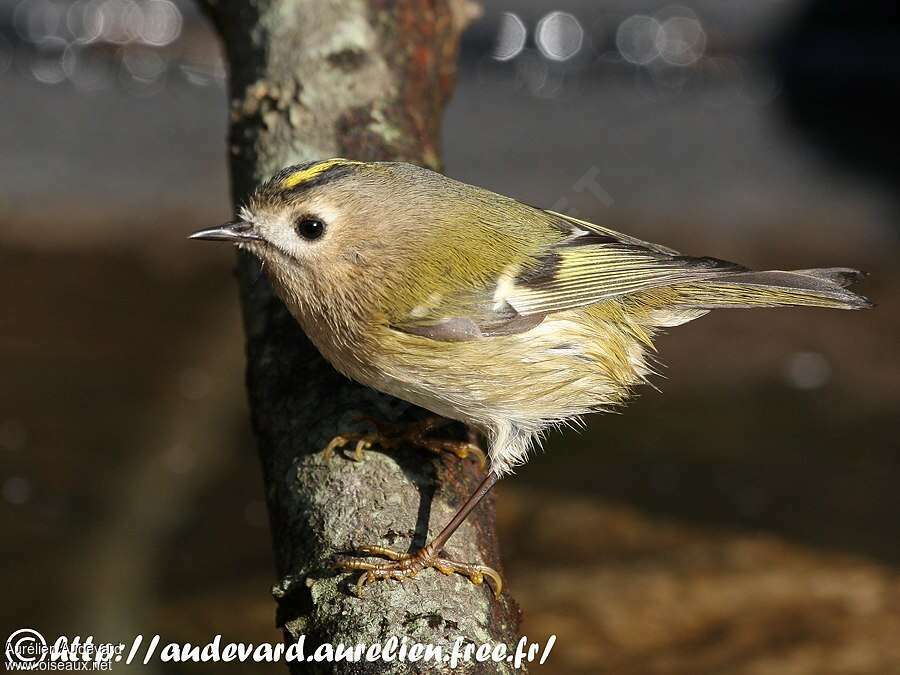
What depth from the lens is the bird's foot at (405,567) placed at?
2332 millimetres

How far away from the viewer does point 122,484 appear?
508 cm

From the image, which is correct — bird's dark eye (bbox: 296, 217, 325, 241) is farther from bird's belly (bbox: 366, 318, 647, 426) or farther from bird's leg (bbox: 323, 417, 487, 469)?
bird's leg (bbox: 323, 417, 487, 469)

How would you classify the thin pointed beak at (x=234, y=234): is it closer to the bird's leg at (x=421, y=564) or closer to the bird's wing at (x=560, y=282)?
the bird's wing at (x=560, y=282)

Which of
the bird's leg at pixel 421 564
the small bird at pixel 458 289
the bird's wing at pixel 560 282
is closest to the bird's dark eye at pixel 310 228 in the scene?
the small bird at pixel 458 289

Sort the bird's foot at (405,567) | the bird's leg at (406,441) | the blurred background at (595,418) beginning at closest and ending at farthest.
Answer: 1. the bird's foot at (405,567)
2. the bird's leg at (406,441)
3. the blurred background at (595,418)

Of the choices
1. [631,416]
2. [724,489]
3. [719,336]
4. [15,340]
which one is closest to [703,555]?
[724,489]

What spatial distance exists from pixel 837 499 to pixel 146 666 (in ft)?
9.23

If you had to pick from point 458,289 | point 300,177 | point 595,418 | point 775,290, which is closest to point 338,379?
point 458,289

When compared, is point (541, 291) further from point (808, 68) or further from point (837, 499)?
point (808, 68)

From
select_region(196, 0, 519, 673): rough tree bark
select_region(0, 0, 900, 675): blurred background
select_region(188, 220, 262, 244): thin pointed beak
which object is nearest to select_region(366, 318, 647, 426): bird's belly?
select_region(196, 0, 519, 673): rough tree bark

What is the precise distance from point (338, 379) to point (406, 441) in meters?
0.30

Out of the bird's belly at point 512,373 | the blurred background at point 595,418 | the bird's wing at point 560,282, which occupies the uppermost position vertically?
the bird's wing at point 560,282

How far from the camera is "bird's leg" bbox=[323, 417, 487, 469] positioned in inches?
105

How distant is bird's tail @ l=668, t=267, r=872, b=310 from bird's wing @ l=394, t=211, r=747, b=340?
74mm
